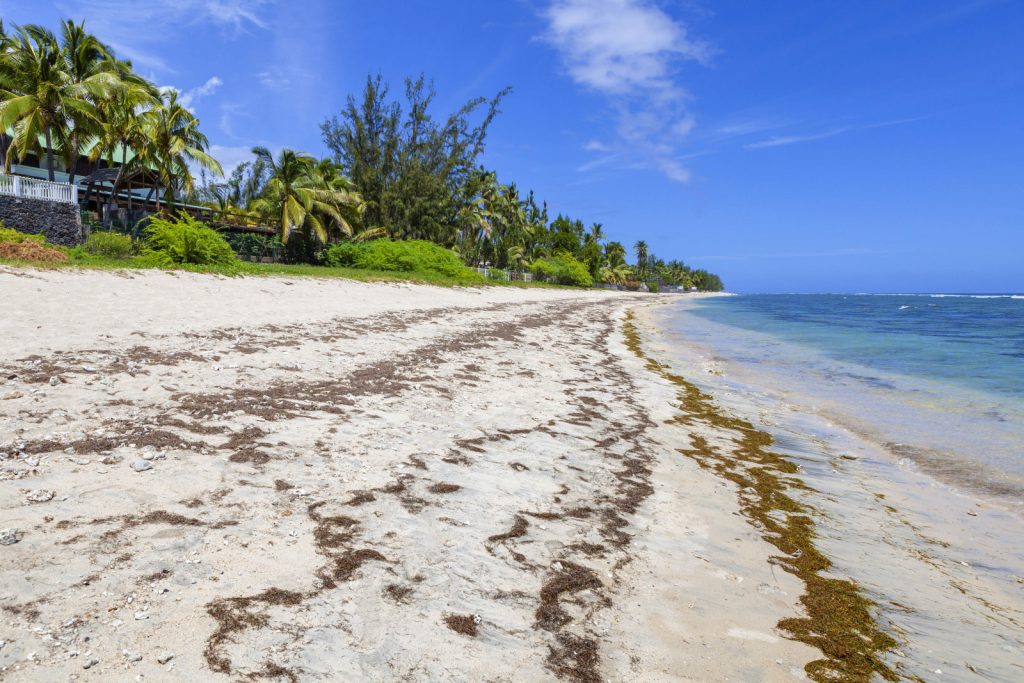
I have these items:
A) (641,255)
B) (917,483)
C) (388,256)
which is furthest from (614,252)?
(917,483)

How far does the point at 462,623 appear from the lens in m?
2.57

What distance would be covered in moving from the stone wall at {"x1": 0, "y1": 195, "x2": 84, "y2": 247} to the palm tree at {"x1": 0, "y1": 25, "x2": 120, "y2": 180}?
471 cm

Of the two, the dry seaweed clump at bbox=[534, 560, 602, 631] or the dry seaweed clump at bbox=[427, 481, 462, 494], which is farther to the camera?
the dry seaweed clump at bbox=[427, 481, 462, 494]

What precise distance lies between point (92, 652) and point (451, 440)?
11.0 ft

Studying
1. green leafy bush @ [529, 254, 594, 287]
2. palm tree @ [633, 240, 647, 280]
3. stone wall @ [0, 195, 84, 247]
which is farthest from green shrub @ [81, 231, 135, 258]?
palm tree @ [633, 240, 647, 280]

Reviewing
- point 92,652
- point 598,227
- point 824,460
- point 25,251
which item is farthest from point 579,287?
point 92,652

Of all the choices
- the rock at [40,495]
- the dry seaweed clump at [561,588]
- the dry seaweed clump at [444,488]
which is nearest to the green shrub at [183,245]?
the rock at [40,495]

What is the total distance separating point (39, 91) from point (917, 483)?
32076 millimetres

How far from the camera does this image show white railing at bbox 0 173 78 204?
1944 cm

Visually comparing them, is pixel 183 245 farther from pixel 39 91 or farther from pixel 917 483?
pixel 917 483

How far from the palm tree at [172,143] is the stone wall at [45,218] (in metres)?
8.18

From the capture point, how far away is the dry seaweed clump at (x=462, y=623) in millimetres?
2516

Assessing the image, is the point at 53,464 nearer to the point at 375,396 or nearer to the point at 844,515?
the point at 375,396

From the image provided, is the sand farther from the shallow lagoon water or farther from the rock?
the shallow lagoon water
